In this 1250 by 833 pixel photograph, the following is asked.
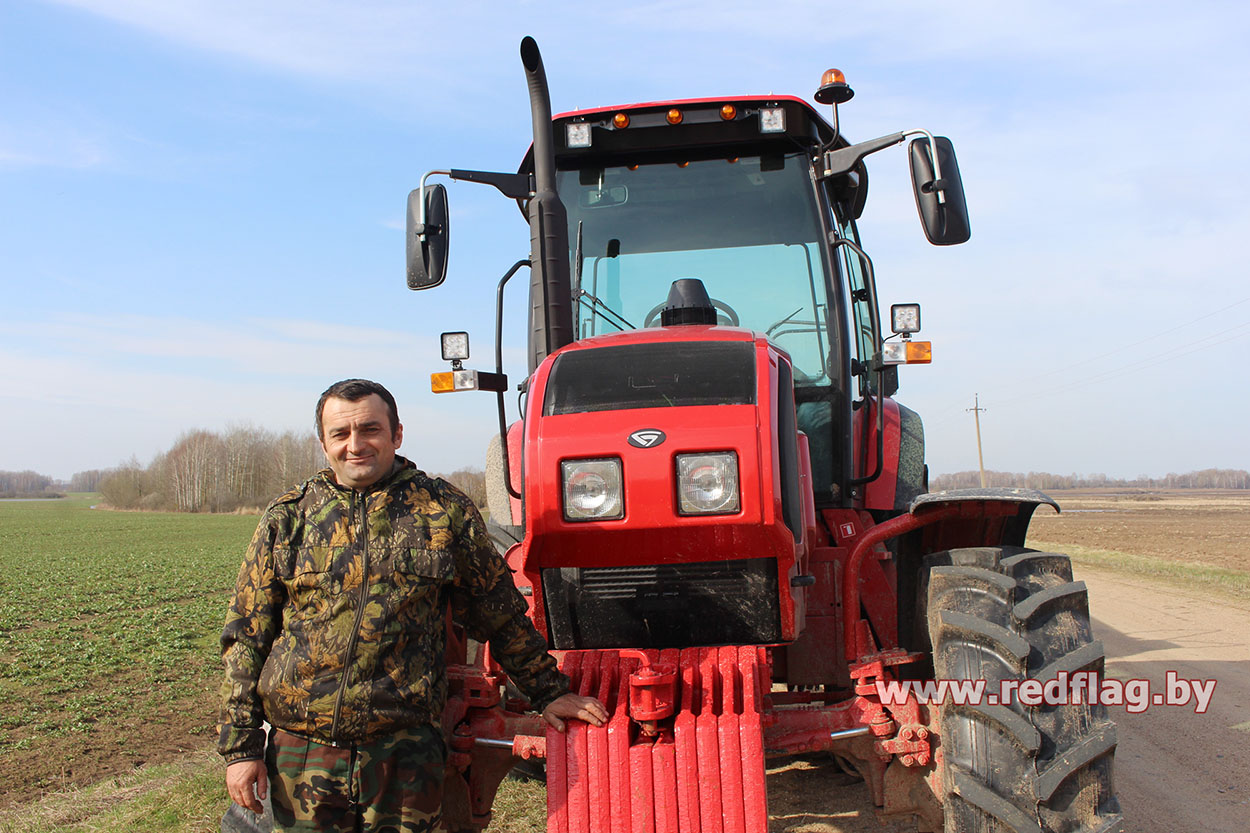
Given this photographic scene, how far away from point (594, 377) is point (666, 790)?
1.32m

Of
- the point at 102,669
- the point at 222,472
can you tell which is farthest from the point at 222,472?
the point at 102,669

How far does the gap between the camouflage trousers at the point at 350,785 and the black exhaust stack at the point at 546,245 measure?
1.62 m

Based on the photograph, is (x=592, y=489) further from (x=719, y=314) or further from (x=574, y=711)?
(x=719, y=314)

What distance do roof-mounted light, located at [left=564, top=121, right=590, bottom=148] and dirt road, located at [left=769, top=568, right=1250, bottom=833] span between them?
3.22 meters

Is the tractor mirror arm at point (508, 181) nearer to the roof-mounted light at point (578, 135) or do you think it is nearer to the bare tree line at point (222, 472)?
the roof-mounted light at point (578, 135)

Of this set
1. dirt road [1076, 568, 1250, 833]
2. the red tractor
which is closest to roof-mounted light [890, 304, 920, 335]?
the red tractor

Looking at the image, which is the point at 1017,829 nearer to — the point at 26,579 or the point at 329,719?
the point at 329,719

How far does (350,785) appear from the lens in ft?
8.62

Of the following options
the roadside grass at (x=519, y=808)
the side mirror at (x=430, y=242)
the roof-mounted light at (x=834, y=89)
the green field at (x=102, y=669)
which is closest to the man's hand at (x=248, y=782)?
the roadside grass at (x=519, y=808)

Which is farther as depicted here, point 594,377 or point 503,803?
point 503,803

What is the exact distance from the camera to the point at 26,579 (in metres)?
21.1

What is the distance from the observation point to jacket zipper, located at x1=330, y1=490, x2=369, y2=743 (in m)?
2.61

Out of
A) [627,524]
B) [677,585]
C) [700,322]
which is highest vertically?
[700,322]

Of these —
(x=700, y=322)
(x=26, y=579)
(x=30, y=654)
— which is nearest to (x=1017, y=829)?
(x=700, y=322)
